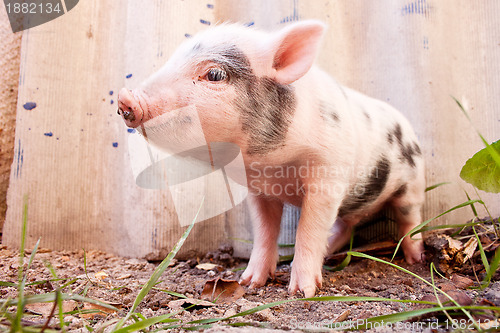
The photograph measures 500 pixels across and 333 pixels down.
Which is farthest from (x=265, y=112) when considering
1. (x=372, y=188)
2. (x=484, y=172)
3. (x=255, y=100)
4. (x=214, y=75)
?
(x=484, y=172)

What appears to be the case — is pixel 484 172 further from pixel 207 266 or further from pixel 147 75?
pixel 147 75

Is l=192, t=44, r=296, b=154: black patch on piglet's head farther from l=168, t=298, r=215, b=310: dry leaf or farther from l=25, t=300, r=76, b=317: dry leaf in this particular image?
l=25, t=300, r=76, b=317: dry leaf

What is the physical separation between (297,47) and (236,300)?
3.77 ft

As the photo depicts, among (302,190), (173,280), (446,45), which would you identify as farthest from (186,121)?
(446,45)

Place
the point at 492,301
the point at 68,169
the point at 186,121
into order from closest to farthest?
the point at 492,301
the point at 186,121
the point at 68,169

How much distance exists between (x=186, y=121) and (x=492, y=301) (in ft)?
4.10

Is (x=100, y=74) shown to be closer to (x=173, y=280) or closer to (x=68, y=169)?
(x=68, y=169)

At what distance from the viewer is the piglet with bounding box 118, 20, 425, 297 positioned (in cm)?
172

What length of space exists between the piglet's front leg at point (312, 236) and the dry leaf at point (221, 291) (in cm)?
28

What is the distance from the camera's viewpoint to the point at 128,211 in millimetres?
2684

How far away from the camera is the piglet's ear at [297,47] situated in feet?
5.95

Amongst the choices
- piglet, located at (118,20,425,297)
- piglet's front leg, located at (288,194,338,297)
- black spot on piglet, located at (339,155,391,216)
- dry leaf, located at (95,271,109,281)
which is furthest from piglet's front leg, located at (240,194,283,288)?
dry leaf, located at (95,271,109,281)

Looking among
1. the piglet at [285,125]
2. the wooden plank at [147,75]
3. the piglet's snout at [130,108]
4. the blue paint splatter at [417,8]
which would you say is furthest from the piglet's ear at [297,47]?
the blue paint splatter at [417,8]

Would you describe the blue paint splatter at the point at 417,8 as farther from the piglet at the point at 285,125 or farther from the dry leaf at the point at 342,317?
the dry leaf at the point at 342,317
